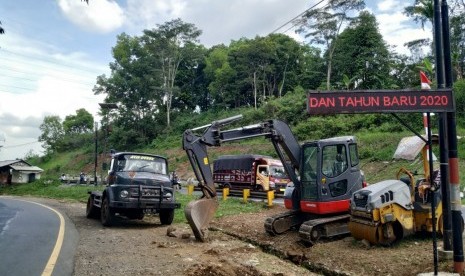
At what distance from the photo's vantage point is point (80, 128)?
102m

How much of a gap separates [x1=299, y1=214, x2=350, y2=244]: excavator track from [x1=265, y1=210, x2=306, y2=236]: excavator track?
1.14m

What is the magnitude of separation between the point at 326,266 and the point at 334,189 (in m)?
2.99

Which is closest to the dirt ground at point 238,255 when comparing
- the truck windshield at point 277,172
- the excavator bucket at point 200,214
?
the excavator bucket at point 200,214

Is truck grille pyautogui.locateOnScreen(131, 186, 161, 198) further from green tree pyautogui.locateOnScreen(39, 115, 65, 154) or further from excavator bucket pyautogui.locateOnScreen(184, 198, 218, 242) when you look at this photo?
green tree pyautogui.locateOnScreen(39, 115, 65, 154)

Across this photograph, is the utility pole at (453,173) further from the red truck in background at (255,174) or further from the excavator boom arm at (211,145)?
the red truck in background at (255,174)

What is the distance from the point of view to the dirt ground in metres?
8.12

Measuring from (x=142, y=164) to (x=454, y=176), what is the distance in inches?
399

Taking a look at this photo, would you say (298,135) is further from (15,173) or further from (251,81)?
(15,173)

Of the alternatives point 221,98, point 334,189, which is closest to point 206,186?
point 334,189

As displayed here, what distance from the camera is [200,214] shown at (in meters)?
11.4

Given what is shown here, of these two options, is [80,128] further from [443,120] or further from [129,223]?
[443,120]

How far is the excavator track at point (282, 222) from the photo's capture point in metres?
12.0

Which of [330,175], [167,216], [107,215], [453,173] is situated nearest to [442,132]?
[453,173]

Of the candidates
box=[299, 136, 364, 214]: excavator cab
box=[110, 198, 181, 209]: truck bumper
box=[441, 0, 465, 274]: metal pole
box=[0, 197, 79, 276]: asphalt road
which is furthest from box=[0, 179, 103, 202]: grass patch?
box=[441, 0, 465, 274]: metal pole
